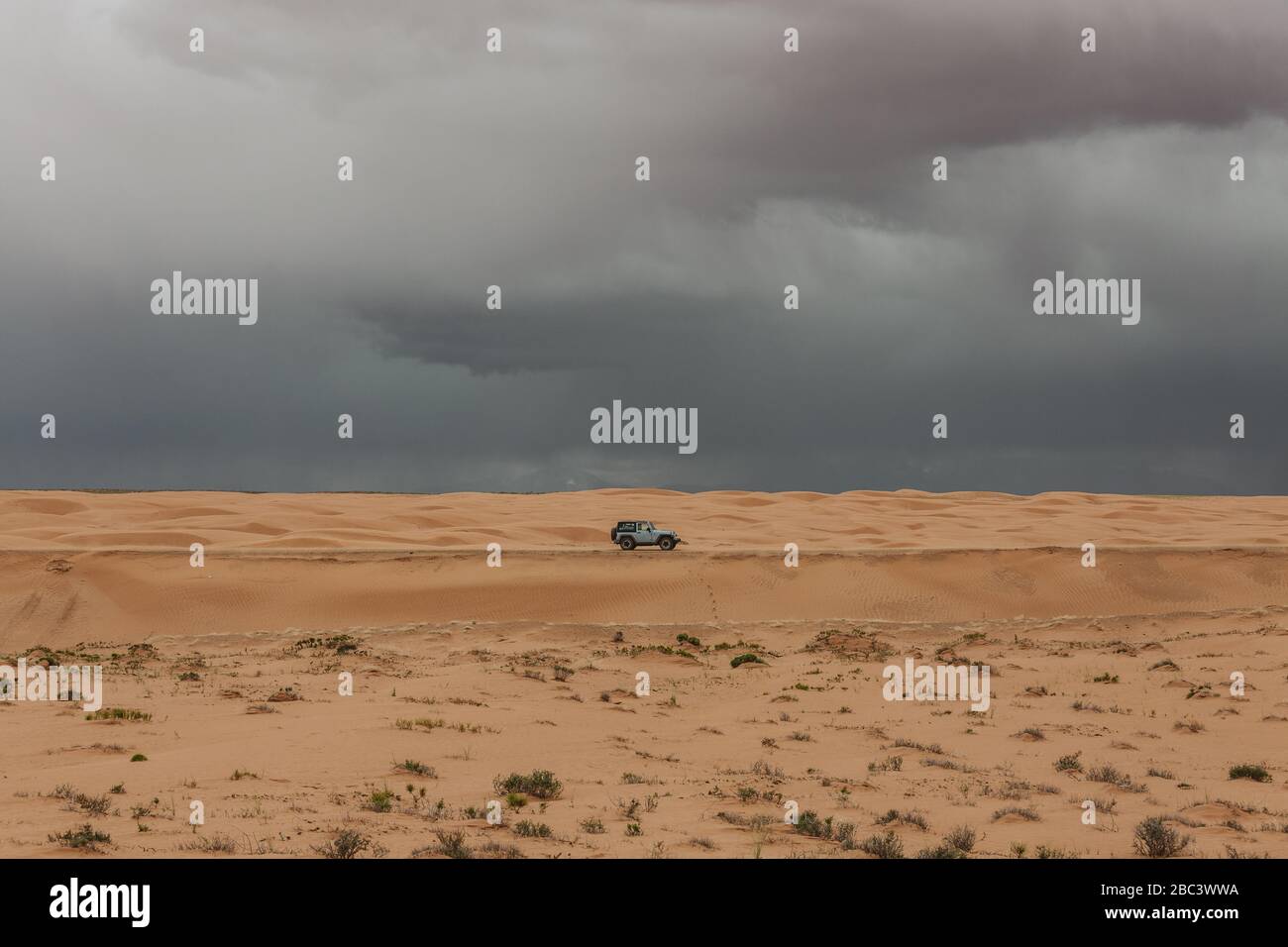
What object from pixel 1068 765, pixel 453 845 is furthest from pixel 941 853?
pixel 1068 765

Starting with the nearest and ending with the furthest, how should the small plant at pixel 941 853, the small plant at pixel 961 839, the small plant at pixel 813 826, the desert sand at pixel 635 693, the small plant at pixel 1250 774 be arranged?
the small plant at pixel 941 853, the small plant at pixel 961 839, the small plant at pixel 813 826, the desert sand at pixel 635 693, the small plant at pixel 1250 774

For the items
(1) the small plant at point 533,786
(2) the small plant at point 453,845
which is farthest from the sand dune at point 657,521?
(2) the small plant at point 453,845

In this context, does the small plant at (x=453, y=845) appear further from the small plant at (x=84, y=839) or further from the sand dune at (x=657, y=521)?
the sand dune at (x=657, y=521)

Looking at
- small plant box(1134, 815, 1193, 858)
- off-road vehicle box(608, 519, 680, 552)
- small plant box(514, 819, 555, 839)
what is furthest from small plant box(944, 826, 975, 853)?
off-road vehicle box(608, 519, 680, 552)

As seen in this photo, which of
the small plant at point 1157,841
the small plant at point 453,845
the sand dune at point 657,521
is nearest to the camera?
the small plant at point 453,845

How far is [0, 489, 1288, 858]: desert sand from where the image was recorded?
1380 cm

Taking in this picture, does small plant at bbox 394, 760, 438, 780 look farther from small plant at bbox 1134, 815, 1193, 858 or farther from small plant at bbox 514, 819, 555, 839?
small plant at bbox 1134, 815, 1193, 858

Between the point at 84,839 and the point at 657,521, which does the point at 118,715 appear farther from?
the point at 657,521

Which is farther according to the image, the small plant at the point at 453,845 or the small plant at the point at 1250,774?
the small plant at the point at 1250,774

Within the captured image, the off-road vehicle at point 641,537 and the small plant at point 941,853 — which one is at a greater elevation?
the off-road vehicle at point 641,537

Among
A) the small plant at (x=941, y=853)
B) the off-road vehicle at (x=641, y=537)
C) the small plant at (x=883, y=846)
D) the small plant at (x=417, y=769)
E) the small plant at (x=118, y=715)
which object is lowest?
the small plant at (x=941, y=853)

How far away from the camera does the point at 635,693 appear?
25.6 m

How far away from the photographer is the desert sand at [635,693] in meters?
13.8

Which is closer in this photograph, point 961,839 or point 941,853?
point 941,853
